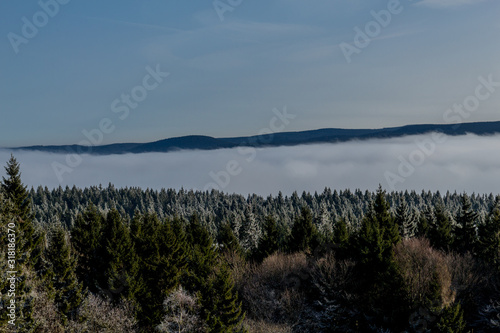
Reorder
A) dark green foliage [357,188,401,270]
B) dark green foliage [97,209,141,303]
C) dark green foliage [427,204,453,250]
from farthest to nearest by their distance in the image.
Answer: dark green foliage [427,204,453,250] < dark green foliage [357,188,401,270] < dark green foliage [97,209,141,303]

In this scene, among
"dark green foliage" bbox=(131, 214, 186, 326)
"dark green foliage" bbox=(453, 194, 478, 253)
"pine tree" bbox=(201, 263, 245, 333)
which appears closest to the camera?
"pine tree" bbox=(201, 263, 245, 333)

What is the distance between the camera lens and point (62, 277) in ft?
140

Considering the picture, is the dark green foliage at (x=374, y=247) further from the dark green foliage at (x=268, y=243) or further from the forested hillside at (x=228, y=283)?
the dark green foliage at (x=268, y=243)

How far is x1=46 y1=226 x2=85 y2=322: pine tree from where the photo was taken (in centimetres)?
4244

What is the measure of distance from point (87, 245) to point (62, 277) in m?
17.2

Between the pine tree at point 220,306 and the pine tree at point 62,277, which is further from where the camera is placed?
the pine tree at point 62,277

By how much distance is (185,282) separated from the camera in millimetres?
51562

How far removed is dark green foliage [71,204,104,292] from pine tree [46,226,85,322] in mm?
11948

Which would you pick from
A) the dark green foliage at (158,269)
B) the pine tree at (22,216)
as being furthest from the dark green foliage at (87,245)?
the pine tree at (22,216)

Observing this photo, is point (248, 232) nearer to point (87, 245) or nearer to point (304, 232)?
point (304, 232)

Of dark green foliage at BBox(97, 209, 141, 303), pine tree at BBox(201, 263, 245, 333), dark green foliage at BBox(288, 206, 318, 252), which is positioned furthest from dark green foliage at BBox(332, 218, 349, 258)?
dark green foliage at BBox(97, 209, 141, 303)

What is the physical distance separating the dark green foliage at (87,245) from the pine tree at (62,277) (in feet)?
39.2

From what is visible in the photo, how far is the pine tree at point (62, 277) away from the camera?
4244 centimetres

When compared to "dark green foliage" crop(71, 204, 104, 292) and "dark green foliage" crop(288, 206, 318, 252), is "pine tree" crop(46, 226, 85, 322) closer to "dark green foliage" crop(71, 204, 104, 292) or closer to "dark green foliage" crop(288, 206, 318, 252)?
"dark green foliage" crop(71, 204, 104, 292)
